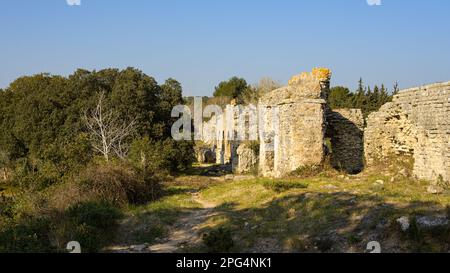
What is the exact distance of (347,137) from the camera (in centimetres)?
2002

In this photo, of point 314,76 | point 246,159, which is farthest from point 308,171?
point 246,159

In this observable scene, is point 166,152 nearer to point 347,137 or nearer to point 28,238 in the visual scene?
point 347,137

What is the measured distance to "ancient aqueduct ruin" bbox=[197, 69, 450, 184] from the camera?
12.8 metres

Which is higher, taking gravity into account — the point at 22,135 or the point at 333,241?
the point at 22,135

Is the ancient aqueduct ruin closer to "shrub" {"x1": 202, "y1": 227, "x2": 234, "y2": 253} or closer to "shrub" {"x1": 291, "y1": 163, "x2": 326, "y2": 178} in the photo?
"shrub" {"x1": 291, "y1": 163, "x2": 326, "y2": 178}

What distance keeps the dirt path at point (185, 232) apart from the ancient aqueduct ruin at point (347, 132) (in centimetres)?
523

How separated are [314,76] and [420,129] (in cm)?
462

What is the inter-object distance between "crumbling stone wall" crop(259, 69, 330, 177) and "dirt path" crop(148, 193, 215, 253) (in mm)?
4765

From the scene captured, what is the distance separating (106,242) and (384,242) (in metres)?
5.52

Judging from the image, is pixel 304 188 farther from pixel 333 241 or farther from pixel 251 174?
pixel 251 174

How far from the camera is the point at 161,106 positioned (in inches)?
981

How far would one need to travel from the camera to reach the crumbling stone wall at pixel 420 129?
12305 millimetres

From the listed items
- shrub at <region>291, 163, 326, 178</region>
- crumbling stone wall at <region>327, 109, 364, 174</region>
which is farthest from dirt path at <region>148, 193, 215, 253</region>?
crumbling stone wall at <region>327, 109, 364, 174</region>
